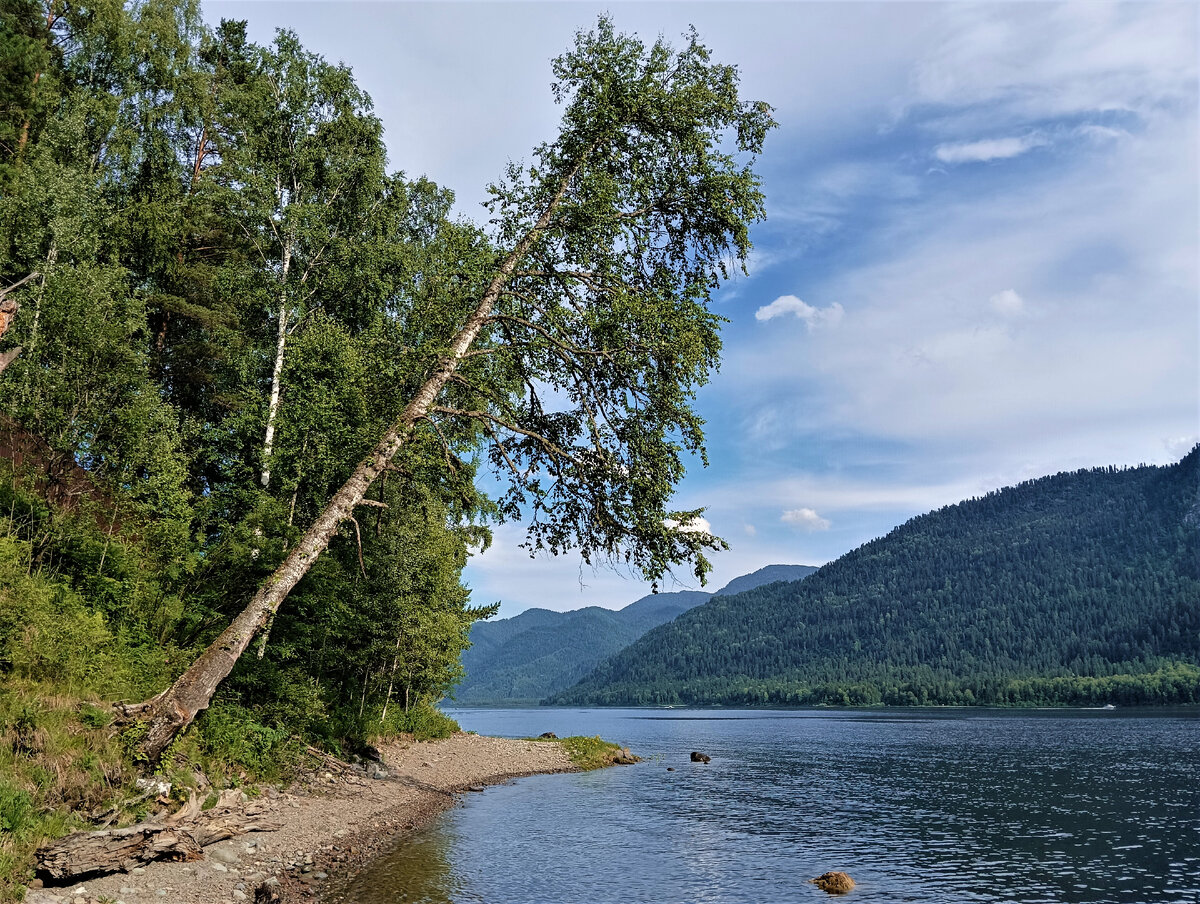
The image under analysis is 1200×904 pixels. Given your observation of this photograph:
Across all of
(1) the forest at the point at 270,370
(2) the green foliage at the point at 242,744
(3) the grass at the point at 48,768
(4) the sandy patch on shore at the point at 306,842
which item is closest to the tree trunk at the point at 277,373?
(1) the forest at the point at 270,370

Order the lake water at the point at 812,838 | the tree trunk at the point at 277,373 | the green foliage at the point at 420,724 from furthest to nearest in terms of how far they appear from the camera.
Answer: the green foliage at the point at 420,724 < the tree trunk at the point at 277,373 < the lake water at the point at 812,838

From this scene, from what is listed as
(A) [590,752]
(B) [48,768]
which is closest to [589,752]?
(A) [590,752]

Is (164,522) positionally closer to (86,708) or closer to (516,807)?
(86,708)

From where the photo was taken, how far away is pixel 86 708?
48.8ft

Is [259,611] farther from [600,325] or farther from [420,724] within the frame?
[420,724]

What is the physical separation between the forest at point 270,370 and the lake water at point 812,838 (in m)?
8.30

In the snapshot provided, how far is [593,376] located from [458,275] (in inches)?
145

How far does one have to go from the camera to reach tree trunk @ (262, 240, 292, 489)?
2816 cm

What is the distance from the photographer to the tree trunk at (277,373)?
28159 millimetres

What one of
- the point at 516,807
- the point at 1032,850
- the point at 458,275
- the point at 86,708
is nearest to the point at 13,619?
the point at 86,708

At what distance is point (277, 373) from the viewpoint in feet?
97.0

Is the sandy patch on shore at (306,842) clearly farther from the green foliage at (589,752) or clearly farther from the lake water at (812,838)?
the green foliage at (589,752)

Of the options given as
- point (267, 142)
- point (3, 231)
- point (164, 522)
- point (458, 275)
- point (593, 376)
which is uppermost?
point (267, 142)

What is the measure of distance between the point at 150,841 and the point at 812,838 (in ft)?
96.3
